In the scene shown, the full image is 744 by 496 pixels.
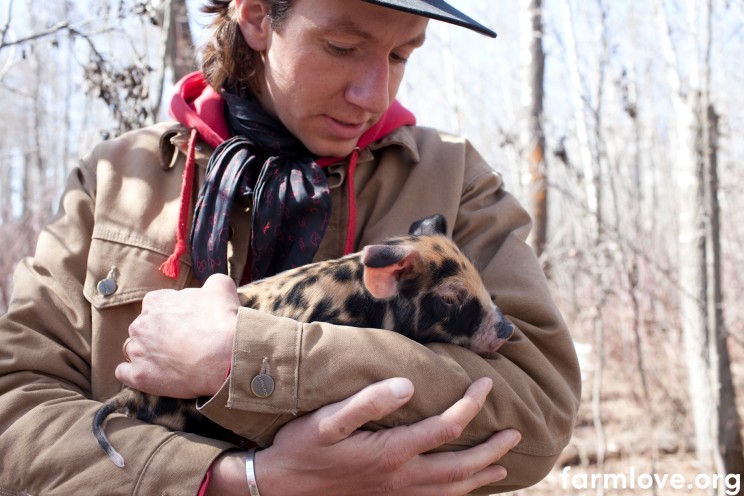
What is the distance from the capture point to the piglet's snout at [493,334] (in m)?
2.73

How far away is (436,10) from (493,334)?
1352 mm

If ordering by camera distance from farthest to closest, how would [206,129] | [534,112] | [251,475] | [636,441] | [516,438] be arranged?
[636,441] < [534,112] < [206,129] < [516,438] < [251,475]

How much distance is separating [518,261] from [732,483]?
5000mm

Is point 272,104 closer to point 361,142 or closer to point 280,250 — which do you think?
point 361,142

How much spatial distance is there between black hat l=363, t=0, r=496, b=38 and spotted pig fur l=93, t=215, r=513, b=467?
85 centimetres

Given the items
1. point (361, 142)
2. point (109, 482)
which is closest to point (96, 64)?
point (361, 142)

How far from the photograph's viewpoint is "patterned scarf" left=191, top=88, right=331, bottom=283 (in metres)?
3.06

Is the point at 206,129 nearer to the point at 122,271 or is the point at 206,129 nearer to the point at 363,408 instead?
the point at 122,271

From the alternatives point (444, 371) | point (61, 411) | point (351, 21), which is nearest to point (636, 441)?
point (444, 371)

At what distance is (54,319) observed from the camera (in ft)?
9.66

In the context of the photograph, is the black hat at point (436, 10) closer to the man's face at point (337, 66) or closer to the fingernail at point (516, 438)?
the man's face at point (337, 66)

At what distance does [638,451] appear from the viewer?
33.2ft

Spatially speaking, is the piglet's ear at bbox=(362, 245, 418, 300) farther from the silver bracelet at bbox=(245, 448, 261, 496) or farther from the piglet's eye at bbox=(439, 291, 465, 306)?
the silver bracelet at bbox=(245, 448, 261, 496)

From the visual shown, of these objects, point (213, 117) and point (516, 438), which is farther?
point (213, 117)
